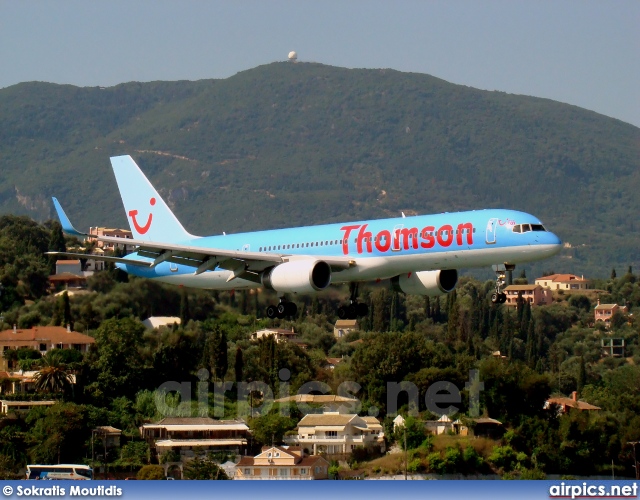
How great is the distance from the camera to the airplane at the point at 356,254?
56.2 meters

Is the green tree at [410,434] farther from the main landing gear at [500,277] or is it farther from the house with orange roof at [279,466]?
the main landing gear at [500,277]

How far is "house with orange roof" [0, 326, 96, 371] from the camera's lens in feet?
385

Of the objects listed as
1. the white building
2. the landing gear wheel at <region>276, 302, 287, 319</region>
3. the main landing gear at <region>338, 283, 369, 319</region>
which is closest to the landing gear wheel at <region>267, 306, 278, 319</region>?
the landing gear wheel at <region>276, 302, 287, 319</region>

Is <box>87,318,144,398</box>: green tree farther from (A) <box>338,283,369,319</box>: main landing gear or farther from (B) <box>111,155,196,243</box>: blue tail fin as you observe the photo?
(A) <box>338,283,369,319</box>: main landing gear

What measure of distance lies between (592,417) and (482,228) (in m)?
66.4

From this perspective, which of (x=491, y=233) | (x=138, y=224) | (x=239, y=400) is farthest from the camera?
(x=239, y=400)

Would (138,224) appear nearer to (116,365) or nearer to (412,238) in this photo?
(412,238)

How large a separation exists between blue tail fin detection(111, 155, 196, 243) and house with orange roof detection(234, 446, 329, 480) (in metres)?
29.0

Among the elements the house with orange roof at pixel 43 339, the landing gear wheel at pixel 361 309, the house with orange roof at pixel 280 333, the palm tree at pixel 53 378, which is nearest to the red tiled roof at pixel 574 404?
the house with orange roof at pixel 280 333

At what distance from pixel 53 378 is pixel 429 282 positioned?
5831cm

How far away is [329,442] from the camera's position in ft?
354

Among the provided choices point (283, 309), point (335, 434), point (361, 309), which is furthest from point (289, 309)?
point (335, 434)

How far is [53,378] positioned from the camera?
113188 mm

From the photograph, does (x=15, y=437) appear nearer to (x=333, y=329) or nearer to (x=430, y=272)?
(x=430, y=272)
